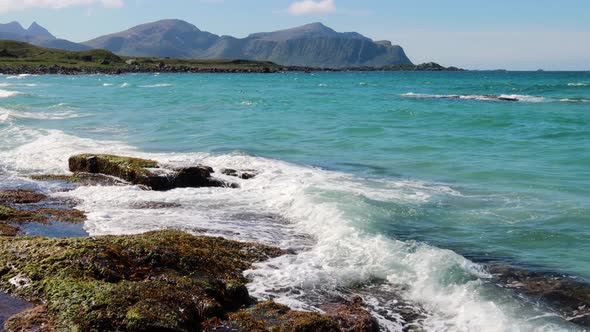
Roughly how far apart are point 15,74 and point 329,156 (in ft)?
382

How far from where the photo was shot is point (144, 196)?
612 inches

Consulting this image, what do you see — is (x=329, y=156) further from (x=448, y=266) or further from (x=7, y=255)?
(x=7, y=255)

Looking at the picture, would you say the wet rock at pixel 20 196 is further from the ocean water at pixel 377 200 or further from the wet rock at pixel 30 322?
the wet rock at pixel 30 322

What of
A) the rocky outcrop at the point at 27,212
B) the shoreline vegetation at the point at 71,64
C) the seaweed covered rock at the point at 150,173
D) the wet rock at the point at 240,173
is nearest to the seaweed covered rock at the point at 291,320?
the rocky outcrop at the point at 27,212

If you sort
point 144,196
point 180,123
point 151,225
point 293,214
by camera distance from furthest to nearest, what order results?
point 180,123 → point 144,196 → point 293,214 → point 151,225

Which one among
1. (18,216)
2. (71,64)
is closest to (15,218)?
(18,216)

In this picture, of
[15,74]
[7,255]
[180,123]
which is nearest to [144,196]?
[7,255]

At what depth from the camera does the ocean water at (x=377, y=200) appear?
9500mm

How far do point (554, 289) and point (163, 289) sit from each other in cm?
681

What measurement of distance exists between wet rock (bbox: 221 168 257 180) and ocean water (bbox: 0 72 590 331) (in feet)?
1.81

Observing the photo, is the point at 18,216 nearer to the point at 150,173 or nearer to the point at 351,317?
the point at 150,173

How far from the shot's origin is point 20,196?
14.9 m

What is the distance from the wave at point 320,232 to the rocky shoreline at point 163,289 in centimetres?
47

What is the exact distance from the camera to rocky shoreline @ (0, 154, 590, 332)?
7.00m
